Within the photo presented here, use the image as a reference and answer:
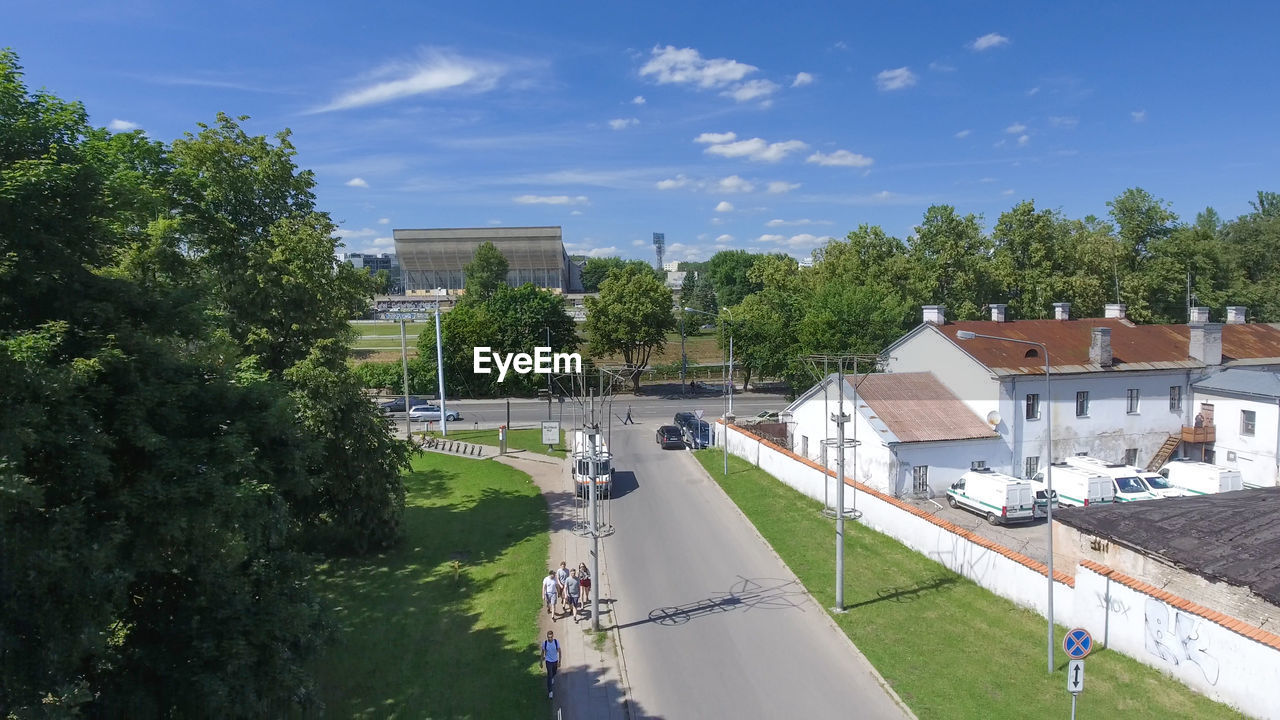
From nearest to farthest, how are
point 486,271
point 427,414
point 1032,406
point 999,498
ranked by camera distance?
point 999,498 < point 1032,406 < point 427,414 < point 486,271

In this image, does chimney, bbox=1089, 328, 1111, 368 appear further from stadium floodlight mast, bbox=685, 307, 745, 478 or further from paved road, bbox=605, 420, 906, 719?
paved road, bbox=605, 420, 906, 719

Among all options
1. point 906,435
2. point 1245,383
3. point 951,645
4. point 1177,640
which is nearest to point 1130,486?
point 906,435

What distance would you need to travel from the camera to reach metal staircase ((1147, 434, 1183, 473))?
108 ft

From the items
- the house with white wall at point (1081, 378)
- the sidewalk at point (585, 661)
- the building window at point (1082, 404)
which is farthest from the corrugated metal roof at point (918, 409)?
the sidewalk at point (585, 661)

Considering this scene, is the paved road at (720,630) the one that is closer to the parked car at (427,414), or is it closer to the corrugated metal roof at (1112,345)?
the corrugated metal roof at (1112,345)

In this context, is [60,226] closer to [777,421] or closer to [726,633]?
[726,633]

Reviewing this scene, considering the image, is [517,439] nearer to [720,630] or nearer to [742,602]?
[742,602]

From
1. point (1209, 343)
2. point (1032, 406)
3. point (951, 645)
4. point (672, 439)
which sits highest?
point (1209, 343)

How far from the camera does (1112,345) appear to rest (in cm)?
3425

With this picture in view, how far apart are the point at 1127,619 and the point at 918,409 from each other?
610 inches

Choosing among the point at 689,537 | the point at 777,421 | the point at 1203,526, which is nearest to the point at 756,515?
the point at 689,537

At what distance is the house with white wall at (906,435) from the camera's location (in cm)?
2753

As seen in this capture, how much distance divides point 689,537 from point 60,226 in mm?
18175

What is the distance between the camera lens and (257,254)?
71.4 feet
